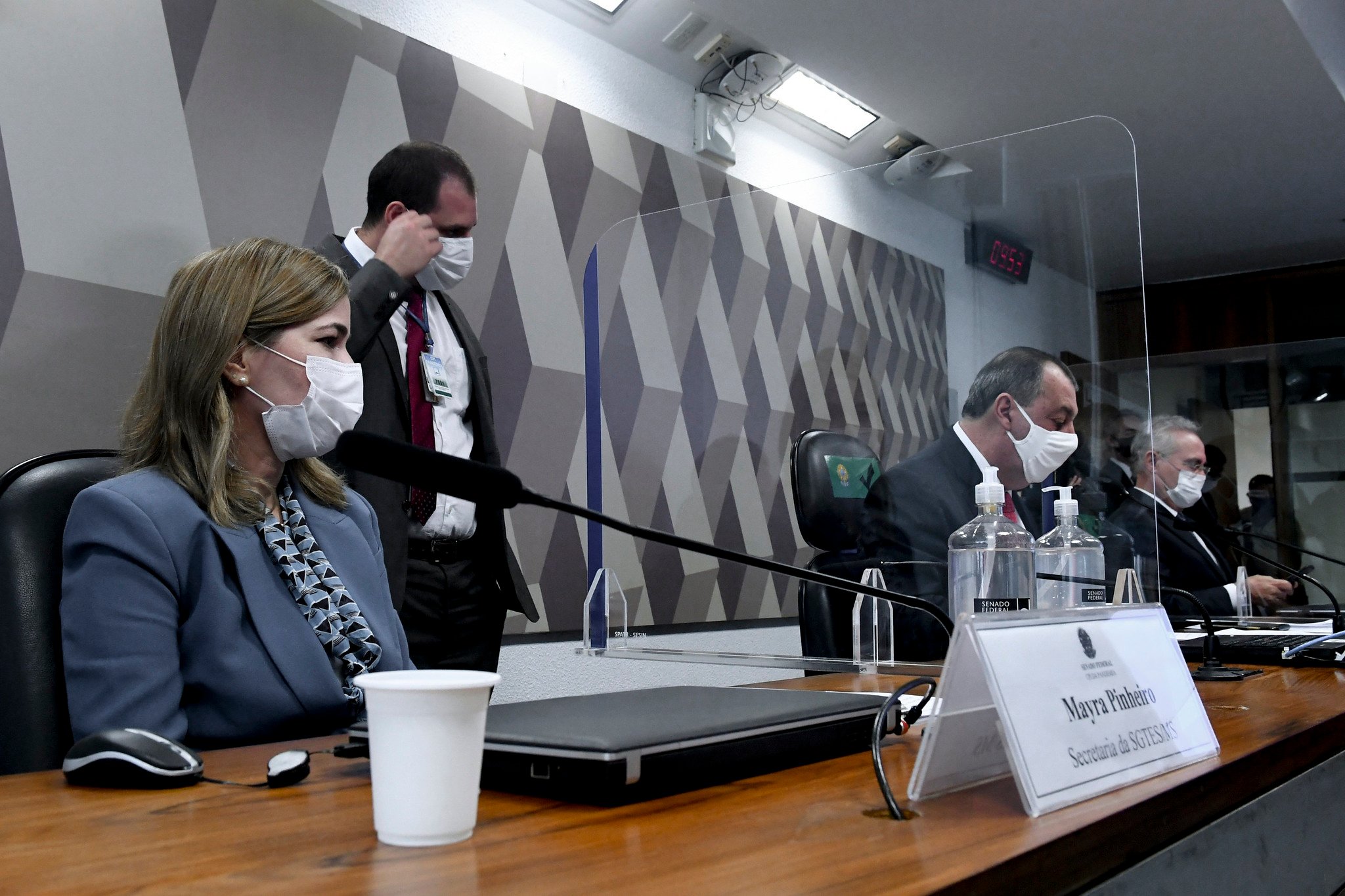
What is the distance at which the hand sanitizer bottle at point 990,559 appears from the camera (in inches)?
54.9

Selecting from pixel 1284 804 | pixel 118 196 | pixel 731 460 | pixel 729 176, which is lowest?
pixel 1284 804

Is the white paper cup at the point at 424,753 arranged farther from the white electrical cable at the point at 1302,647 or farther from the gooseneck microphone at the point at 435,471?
the white electrical cable at the point at 1302,647

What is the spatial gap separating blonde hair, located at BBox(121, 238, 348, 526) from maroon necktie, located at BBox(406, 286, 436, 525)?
1.97 ft

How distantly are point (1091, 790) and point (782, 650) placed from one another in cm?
106

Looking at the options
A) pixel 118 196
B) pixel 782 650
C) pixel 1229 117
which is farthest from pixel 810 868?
pixel 1229 117

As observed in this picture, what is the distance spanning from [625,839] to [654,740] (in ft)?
0.31

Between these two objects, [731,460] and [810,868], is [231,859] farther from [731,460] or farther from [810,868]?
[731,460]

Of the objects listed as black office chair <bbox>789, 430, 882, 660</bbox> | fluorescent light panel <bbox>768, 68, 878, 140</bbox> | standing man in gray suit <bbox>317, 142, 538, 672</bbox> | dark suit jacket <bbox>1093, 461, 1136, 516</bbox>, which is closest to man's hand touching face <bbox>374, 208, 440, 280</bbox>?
standing man in gray suit <bbox>317, 142, 538, 672</bbox>

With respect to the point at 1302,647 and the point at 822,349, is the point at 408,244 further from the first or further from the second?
the point at 1302,647

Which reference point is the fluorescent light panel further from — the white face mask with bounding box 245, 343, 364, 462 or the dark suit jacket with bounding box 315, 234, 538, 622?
the white face mask with bounding box 245, 343, 364, 462

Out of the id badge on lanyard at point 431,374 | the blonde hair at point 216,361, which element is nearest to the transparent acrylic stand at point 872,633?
the blonde hair at point 216,361

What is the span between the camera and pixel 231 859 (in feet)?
1.65

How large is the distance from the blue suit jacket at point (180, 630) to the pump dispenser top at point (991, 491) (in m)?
0.77

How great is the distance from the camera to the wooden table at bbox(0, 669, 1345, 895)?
1.52ft
